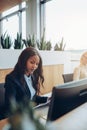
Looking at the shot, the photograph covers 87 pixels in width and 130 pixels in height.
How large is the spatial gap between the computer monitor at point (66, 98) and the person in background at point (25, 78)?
0.73 metres

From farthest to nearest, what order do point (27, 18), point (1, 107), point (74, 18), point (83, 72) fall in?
point (27, 18), point (74, 18), point (83, 72), point (1, 107)

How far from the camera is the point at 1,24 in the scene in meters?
6.54

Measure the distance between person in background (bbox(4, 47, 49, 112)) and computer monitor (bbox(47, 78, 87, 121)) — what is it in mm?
727

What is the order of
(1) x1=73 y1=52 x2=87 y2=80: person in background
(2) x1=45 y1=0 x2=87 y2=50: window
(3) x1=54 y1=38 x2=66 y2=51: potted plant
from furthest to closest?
(2) x1=45 y1=0 x2=87 y2=50: window
(3) x1=54 y1=38 x2=66 y2=51: potted plant
(1) x1=73 y1=52 x2=87 y2=80: person in background

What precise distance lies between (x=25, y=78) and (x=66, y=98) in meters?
0.99

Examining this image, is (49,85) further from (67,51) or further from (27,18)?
(27,18)

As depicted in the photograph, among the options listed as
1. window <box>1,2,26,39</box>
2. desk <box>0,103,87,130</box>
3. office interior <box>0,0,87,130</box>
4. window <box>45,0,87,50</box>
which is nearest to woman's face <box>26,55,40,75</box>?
office interior <box>0,0,87,130</box>

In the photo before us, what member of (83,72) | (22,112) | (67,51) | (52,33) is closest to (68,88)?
(22,112)

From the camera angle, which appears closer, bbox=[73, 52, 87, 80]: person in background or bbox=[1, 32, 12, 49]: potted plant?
bbox=[73, 52, 87, 80]: person in background

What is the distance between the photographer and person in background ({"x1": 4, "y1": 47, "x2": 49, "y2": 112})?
160 centimetres

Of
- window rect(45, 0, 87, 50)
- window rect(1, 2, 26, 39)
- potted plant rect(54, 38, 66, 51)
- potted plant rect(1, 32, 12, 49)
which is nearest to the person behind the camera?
potted plant rect(1, 32, 12, 49)

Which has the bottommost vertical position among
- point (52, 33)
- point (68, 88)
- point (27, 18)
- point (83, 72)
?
point (83, 72)

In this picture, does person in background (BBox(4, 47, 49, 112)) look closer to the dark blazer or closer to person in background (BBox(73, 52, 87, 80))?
the dark blazer

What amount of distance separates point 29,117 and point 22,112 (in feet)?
0.04
